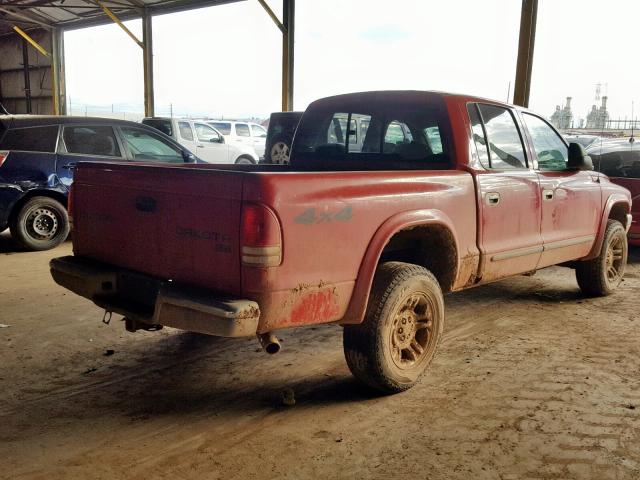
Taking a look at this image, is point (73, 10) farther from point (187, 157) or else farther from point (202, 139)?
A: point (187, 157)

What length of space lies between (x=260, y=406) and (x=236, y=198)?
129 centimetres

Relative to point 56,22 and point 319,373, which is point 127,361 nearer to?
point 319,373

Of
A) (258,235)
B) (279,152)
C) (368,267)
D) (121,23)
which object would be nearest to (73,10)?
(121,23)

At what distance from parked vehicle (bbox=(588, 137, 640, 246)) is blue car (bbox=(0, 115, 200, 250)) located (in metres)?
6.40

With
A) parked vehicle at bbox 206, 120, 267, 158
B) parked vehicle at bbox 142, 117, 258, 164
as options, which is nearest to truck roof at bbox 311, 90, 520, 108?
parked vehicle at bbox 142, 117, 258, 164

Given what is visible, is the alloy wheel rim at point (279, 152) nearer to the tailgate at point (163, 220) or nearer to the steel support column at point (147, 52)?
the tailgate at point (163, 220)

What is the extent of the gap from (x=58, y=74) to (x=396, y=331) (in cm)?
2474

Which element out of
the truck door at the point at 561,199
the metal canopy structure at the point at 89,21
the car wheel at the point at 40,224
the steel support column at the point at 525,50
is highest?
the metal canopy structure at the point at 89,21

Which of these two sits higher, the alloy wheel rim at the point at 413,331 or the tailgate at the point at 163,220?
the tailgate at the point at 163,220

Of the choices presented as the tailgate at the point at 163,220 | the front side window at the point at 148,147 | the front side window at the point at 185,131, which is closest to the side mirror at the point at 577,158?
the tailgate at the point at 163,220

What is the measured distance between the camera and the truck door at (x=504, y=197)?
3.95m

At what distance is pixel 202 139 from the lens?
15.5 metres

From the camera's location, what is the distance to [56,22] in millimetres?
23375

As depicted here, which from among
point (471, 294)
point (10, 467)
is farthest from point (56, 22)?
point (10, 467)
